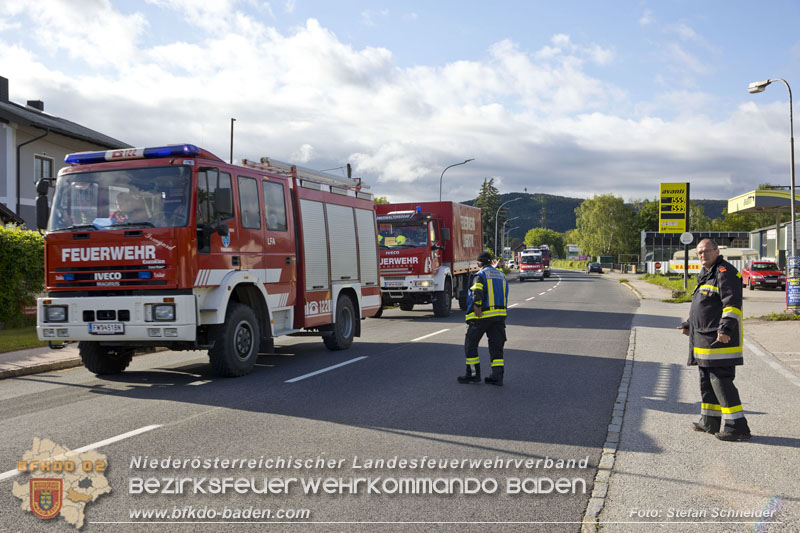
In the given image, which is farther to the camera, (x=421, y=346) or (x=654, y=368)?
(x=421, y=346)

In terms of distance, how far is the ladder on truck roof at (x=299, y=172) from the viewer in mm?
11108

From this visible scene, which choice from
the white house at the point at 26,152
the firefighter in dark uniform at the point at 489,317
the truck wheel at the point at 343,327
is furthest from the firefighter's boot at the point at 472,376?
the white house at the point at 26,152

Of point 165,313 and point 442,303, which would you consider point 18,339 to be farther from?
point 442,303

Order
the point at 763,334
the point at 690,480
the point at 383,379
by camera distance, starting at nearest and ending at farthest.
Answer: the point at 690,480
the point at 383,379
the point at 763,334

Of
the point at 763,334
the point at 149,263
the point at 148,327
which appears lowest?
the point at 763,334

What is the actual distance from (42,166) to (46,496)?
2749 cm

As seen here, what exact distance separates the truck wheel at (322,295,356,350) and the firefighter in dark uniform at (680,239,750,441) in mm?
7154

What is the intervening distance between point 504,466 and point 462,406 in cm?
234

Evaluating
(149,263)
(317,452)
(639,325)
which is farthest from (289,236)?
(639,325)

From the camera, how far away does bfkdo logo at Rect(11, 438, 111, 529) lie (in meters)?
4.57

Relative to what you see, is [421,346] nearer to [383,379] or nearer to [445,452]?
[383,379]

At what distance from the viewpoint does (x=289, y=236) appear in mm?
11242

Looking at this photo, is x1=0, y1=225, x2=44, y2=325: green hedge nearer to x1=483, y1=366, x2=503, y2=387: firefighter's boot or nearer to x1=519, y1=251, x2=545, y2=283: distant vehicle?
x1=483, y1=366, x2=503, y2=387: firefighter's boot

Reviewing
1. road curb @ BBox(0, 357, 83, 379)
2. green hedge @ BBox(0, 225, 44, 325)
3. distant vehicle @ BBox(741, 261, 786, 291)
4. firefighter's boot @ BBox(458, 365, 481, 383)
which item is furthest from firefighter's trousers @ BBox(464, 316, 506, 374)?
distant vehicle @ BBox(741, 261, 786, 291)
